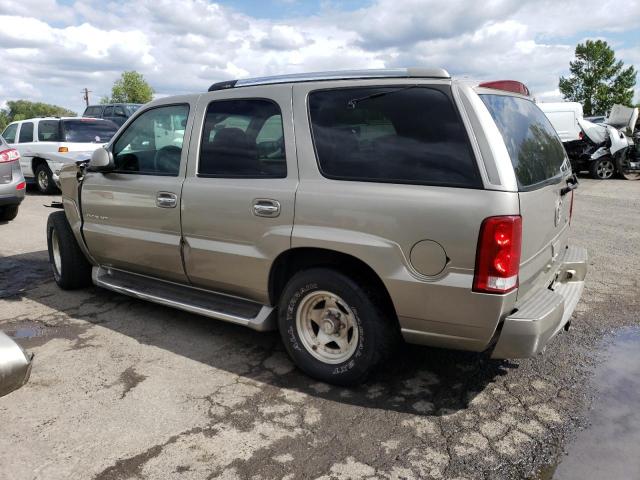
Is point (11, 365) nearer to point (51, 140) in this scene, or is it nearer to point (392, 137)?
point (392, 137)

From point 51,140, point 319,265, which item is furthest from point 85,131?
point 319,265

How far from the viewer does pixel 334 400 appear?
129 inches

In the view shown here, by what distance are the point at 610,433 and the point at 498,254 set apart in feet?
3.86

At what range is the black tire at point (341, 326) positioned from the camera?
318cm

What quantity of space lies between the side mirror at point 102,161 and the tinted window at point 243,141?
3.15 ft

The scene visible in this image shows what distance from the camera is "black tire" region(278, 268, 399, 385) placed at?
10.4 feet

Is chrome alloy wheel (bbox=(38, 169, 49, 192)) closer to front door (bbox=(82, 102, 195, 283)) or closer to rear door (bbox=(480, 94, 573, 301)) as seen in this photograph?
front door (bbox=(82, 102, 195, 283))

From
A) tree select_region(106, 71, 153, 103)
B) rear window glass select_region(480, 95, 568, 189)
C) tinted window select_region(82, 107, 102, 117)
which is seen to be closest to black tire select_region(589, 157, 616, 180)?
rear window glass select_region(480, 95, 568, 189)

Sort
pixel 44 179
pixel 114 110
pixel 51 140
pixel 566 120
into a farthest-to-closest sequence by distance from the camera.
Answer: pixel 114 110 < pixel 566 120 < pixel 44 179 < pixel 51 140

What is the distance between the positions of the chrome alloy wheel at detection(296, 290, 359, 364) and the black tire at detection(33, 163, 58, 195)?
10.5 metres

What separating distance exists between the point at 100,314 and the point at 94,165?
1290mm

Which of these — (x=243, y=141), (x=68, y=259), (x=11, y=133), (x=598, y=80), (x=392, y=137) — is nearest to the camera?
(x=392, y=137)

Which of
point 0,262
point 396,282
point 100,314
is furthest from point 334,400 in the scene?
point 0,262

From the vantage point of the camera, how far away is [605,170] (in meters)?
15.7
